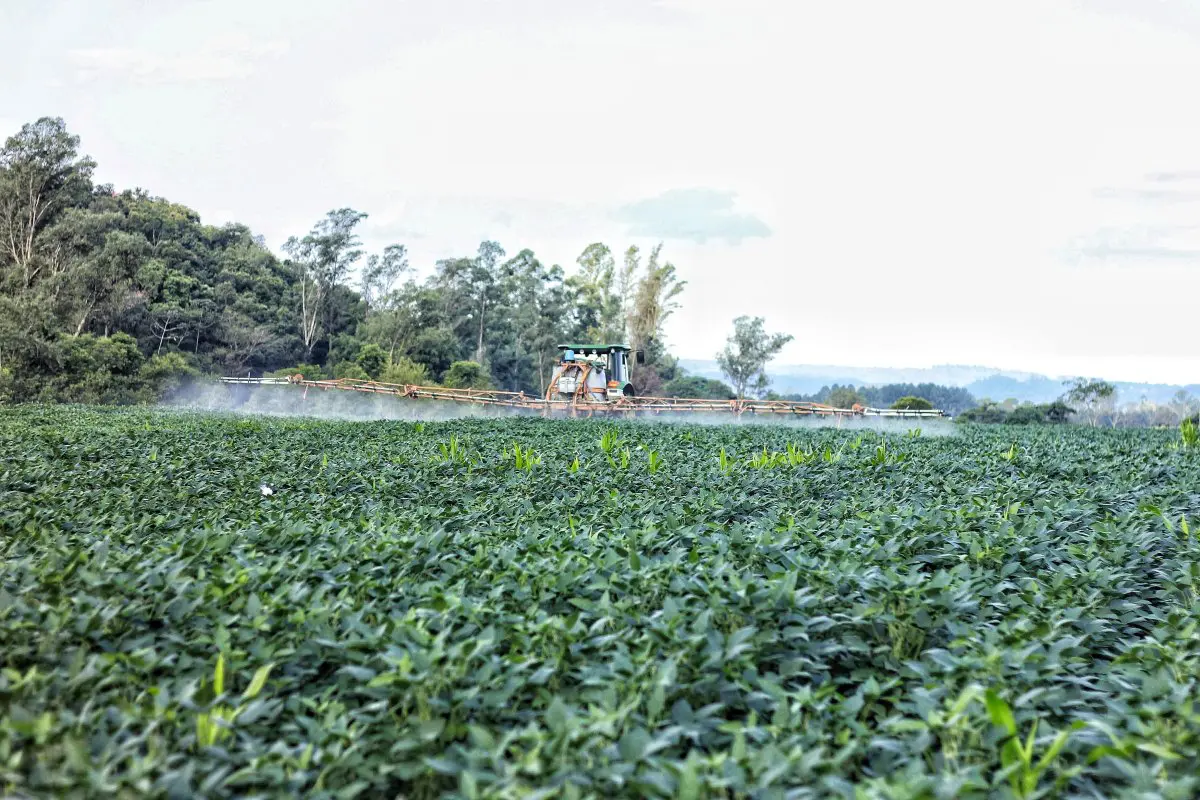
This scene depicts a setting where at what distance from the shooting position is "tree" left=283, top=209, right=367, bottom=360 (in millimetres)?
36031

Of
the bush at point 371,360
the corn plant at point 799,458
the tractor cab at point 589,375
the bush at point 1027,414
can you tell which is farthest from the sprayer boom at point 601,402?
the corn plant at point 799,458

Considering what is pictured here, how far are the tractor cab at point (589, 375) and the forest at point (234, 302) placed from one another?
31.1 feet

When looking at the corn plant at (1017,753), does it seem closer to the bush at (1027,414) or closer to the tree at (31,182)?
the bush at (1027,414)

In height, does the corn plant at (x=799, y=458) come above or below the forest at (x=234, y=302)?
below

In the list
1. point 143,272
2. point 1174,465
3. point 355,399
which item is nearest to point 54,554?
point 1174,465

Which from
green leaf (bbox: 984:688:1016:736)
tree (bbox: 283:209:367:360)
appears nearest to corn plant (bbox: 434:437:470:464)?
green leaf (bbox: 984:688:1016:736)

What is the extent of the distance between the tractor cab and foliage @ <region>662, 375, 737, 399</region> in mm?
18600

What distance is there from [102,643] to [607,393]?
60.2 ft

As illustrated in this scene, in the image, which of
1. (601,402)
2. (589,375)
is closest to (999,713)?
(601,402)

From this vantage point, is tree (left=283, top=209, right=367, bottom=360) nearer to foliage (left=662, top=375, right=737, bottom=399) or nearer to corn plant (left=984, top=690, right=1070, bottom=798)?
foliage (left=662, top=375, right=737, bottom=399)

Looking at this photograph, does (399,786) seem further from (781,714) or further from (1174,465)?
(1174,465)

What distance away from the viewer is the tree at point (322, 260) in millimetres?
36031

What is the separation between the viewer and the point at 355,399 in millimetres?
19266

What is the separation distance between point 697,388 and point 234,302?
22.6 meters
